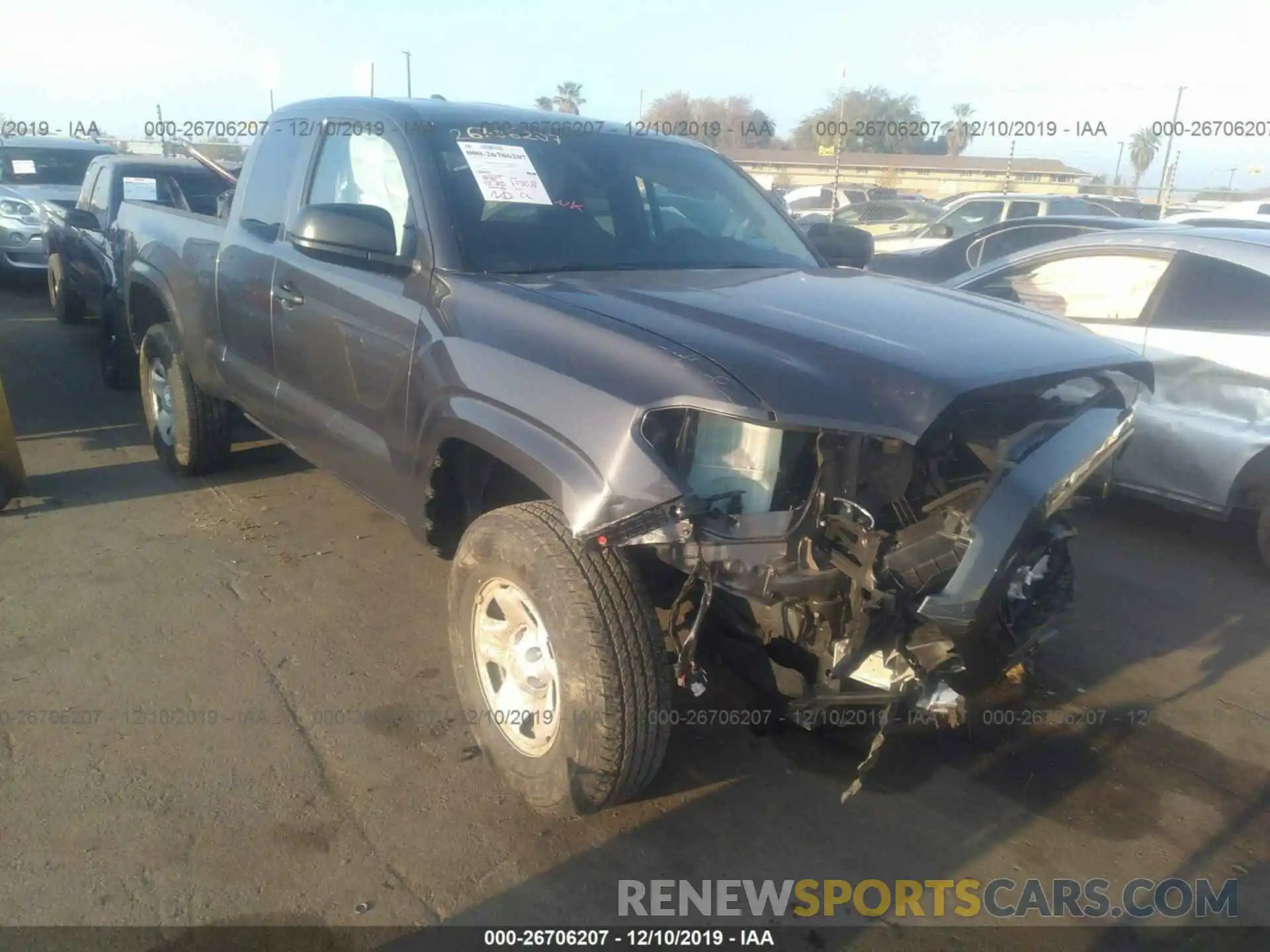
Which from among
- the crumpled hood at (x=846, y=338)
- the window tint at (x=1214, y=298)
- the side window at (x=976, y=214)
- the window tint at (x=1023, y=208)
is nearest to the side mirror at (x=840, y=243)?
the crumpled hood at (x=846, y=338)

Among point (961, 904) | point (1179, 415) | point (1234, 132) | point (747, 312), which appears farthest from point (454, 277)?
point (1234, 132)

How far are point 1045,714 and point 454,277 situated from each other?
2549 millimetres

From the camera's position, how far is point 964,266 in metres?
8.56

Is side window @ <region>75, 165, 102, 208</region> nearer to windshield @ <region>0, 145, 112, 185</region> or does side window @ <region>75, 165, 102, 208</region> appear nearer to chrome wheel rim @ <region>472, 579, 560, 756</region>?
windshield @ <region>0, 145, 112, 185</region>

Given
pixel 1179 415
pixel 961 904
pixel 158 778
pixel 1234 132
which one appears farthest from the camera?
pixel 1234 132

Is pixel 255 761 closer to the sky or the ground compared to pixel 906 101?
closer to the ground

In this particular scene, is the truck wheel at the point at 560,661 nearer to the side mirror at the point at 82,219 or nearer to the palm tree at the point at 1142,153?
the side mirror at the point at 82,219

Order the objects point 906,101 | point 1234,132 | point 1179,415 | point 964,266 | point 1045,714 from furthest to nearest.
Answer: point 906,101, point 1234,132, point 964,266, point 1179,415, point 1045,714

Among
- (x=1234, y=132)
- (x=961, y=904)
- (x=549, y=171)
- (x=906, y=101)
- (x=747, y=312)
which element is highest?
(x=906, y=101)

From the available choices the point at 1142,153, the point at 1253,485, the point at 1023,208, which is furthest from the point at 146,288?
the point at 1142,153

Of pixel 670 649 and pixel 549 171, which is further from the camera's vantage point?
pixel 549 171

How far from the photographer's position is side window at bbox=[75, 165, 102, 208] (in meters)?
9.45

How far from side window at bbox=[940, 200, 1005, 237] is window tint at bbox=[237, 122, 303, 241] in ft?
33.8

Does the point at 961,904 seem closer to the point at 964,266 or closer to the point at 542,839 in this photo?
the point at 542,839
